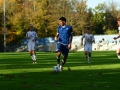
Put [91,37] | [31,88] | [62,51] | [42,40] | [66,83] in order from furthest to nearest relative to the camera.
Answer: [42,40] < [91,37] < [62,51] < [66,83] < [31,88]

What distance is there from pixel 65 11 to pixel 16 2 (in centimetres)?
1173

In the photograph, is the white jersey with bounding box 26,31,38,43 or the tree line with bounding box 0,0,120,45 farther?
the tree line with bounding box 0,0,120,45

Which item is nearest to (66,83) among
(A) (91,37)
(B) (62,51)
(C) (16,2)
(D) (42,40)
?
(B) (62,51)

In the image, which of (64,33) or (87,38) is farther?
(87,38)

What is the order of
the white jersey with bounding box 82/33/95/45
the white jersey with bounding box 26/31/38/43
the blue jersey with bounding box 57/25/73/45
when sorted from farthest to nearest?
1. the white jersey with bounding box 82/33/95/45
2. the white jersey with bounding box 26/31/38/43
3. the blue jersey with bounding box 57/25/73/45

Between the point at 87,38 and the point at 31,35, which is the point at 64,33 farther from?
the point at 87,38

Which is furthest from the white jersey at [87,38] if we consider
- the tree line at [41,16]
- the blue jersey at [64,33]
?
the tree line at [41,16]

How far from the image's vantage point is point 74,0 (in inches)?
3546

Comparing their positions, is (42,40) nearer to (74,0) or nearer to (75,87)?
(74,0)

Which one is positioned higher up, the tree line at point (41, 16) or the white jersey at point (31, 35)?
the tree line at point (41, 16)

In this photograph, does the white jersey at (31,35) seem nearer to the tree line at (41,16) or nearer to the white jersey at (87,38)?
the white jersey at (87,38)

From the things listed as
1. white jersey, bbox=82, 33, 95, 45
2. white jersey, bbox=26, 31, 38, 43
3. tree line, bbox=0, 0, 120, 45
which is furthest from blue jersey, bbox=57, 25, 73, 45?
tree line, bbox=0, 0, 120, 45

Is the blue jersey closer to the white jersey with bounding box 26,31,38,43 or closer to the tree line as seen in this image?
the white jersey with bounding box 26,31,38,43

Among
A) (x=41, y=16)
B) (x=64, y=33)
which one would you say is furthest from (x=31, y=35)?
(x=41, y=16)
